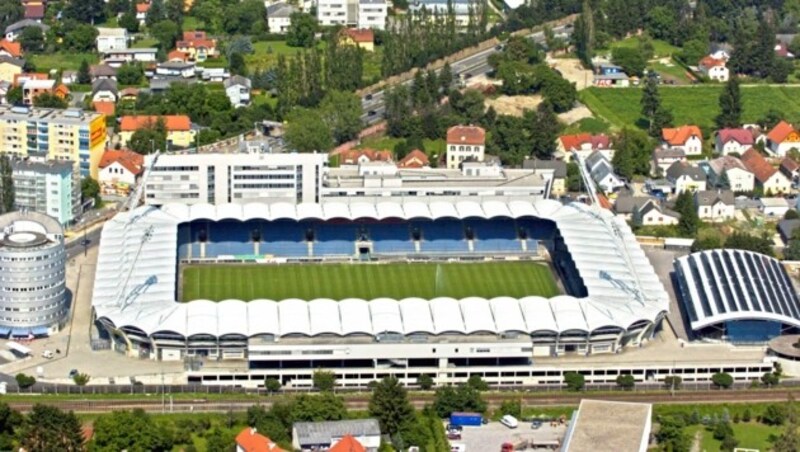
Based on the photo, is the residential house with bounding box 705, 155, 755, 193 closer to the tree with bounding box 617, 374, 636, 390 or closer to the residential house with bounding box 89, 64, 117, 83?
the tree with bounding box 617, 374, 636, 390

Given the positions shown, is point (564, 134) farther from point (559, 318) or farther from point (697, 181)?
point (559, 318)

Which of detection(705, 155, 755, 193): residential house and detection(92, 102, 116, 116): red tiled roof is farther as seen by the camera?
detection(92, 102, 116, 116): red tiled roof

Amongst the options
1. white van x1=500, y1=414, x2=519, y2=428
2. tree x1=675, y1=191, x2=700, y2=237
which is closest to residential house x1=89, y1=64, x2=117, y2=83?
tree x1=675, y1=191, x2=700, y2=237

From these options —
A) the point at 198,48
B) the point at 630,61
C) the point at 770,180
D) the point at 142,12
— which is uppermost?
the point at 142,12

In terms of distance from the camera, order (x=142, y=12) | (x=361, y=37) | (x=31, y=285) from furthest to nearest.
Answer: (x=142, y=12) < (x=361, y=37) < (x=31, y=285)

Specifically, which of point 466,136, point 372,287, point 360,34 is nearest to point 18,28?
point 360,34

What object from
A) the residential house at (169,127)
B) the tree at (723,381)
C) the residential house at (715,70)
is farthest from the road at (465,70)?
the tree at (723,381)

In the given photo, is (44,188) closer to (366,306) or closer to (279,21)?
(366,306)
